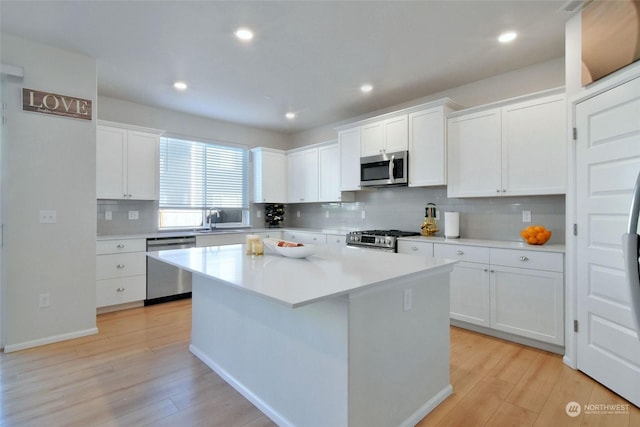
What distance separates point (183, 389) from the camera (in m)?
2.11

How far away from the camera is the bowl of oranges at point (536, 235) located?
2.88 meters

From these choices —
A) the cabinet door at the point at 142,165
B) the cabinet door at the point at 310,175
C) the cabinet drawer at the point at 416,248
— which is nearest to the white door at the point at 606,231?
the cabinet drawer at the point at 416,248

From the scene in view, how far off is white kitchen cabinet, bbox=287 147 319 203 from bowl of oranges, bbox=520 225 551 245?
2.99m

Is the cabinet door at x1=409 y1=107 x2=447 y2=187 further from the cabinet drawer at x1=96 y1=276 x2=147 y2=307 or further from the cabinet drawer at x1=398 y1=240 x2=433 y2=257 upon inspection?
the cabinet drawer at x1=96 y1=276 x2=147 y2=307

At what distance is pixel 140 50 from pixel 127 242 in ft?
7.07

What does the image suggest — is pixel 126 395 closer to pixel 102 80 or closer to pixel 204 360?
pixel 204 360

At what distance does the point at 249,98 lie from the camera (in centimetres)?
409

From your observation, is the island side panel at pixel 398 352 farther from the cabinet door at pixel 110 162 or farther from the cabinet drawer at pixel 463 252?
the cabinet door at pixel 110 162

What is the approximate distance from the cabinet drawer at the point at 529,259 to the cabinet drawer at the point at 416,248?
0.61 m

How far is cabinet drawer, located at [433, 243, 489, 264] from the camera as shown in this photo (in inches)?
117

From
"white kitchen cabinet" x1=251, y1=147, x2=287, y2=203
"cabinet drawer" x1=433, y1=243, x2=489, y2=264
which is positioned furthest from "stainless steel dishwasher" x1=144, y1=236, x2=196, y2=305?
"cabinet drawer" x1=433, y1=243, x2=489, y2=264

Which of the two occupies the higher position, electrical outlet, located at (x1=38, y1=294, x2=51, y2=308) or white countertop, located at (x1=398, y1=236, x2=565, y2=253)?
white countertop, located at (x1=398, y1=236, x2=565, y2=253)

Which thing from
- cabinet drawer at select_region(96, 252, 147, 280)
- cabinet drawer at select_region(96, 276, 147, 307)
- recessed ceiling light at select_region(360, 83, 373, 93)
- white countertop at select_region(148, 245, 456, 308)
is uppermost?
recessed ceiling light at select_region(360, 83, 373, 93)

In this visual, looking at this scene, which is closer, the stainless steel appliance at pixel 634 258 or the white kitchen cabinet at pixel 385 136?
the stainless steel appliance at pixel 634 258
